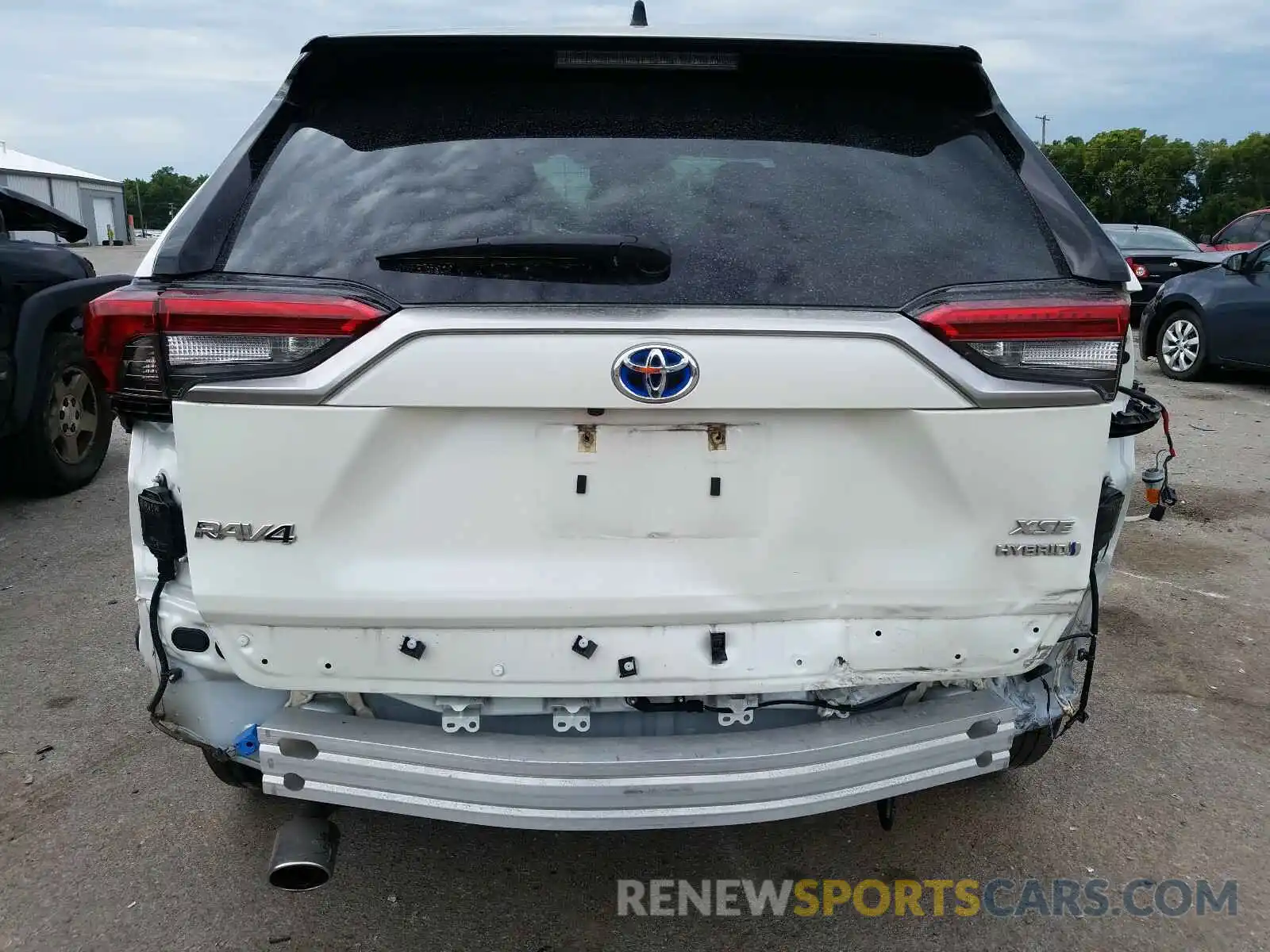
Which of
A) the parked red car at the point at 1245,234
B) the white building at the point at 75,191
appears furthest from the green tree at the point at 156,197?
the parked red car at the point at 1245,234

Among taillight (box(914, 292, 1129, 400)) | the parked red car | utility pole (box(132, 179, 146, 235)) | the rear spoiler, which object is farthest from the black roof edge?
utility pole (box(132, 179, 146, 235))

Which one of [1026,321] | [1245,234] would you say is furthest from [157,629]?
[1245,234]

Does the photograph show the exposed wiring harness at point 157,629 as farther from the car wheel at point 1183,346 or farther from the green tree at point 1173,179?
the green tree at point 1173,179

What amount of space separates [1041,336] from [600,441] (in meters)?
0.89

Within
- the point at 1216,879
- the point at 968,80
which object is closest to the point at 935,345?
the point at 968,80

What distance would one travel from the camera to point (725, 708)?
2.19 m

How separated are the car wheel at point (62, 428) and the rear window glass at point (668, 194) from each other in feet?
13.4

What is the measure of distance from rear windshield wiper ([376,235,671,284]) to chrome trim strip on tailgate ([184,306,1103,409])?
8cm

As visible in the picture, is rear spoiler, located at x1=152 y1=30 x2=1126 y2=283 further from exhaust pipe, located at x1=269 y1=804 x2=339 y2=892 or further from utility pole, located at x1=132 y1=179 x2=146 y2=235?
utility pole, located at x1=132 y1=179 x2=146 y2=235

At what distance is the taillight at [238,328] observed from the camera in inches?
75.7

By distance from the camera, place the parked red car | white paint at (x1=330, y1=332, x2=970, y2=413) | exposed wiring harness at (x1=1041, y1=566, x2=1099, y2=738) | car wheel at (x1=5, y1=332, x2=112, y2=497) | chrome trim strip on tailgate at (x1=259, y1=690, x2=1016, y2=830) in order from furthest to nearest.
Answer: the parked red car → car wheel at (x1=5, y1=332, x2=112, y2=497) → exposed wiring harness at (x1=1041, y1=566, x2=1099, y2=738) → chrome trim strip on tailgate at (x1=259, y1=690, x2=1016, y2=830) → white paint at (x1=330, y1=332, x2=970, y2=413)

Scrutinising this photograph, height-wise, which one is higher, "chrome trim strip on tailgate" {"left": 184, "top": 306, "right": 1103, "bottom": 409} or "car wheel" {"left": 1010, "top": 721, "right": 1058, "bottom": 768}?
"chrome trim strip on tailgate" {"left": 184, "top": 306, "right": 1103, "bottom": 409}

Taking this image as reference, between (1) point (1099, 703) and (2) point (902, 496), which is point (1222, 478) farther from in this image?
(2) point (902, 496)

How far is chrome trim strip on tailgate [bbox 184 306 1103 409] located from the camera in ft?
6.24
